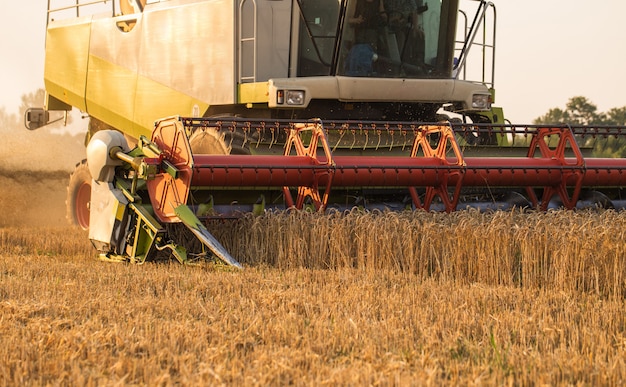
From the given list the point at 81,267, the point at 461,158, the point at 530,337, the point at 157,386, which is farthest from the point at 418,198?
the point at 157,386

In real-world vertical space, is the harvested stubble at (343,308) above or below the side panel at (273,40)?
below

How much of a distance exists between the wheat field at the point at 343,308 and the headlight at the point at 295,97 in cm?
119

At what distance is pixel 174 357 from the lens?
2898 mm

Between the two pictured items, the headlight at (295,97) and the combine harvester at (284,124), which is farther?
the headlight at (295,97)

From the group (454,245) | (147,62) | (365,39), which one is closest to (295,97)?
(365,39)

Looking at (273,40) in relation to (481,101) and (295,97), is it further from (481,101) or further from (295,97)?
(481,101)

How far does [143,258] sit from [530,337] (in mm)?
3038

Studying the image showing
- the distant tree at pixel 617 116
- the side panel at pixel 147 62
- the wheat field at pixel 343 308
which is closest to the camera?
the wheat field at pixel 343 308

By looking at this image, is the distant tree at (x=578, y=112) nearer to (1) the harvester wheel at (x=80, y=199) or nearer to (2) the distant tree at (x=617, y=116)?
(2) the distant tree at (x=617, y=116)

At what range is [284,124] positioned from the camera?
637 cm

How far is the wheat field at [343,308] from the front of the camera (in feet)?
9.07

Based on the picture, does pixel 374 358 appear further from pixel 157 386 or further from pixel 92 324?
pixel 92 324

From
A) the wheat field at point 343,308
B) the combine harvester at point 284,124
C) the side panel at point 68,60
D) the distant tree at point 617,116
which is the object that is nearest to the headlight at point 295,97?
the combine harvester at point 284,124

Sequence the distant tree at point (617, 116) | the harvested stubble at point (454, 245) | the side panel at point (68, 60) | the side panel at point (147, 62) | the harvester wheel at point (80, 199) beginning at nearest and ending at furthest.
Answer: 1. the harvested stubble at point (454, 245)
2. the side panel at point (147, 62)
3. the harvester wheel at point (80, 199)
4. the side panel at point (68, 60)
5. the distant tree at point (617, 116)
